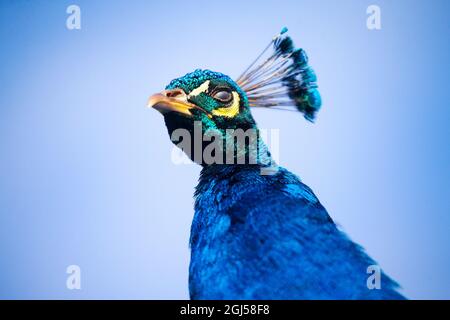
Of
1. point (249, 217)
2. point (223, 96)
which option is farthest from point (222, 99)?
point (249, 217)

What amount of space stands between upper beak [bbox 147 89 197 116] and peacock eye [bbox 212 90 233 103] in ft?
0.37

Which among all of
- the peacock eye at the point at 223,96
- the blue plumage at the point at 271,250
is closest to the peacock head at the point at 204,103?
the peacock eye at the point at 223,96

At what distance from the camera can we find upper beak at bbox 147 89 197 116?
145cm

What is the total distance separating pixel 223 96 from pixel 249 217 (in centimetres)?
59

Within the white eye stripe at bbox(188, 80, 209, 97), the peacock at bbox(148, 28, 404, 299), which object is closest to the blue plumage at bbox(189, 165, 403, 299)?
the peacock at bbox(148, 28, 404, 299)

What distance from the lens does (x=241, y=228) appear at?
1207mm

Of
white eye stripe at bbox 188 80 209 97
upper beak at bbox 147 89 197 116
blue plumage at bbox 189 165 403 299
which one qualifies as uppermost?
white eye stripe at bbox 188 80 209 97

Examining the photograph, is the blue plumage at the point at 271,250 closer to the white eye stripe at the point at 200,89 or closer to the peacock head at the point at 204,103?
the peacock head at the point at 204,103

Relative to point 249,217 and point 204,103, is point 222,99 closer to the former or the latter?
point 204,103

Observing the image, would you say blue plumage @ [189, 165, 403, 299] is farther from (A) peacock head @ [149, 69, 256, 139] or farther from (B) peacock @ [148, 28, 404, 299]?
(A) peacock head @ [149, 69, 256, 139]

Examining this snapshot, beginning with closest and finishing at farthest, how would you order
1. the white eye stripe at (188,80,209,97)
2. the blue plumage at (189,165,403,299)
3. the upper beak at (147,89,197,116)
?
the blue plumage at (189,165,403,299) < the upper beak at (147,89,197,116) < the white eye stripe at (188,80,209,97)

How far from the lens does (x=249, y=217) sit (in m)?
1.23
